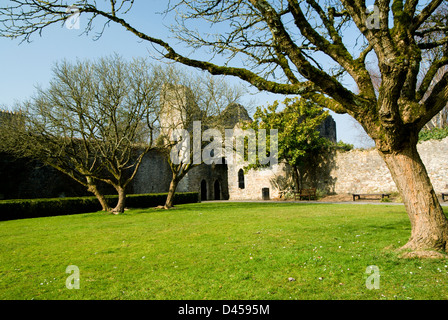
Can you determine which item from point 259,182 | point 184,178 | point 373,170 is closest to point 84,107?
point 184,178

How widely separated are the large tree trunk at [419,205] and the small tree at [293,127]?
16.2m

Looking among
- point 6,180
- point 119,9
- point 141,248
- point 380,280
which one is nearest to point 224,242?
point 141,248

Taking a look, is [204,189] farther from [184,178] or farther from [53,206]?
[53,206]

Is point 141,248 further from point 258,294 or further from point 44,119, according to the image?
point 44,119

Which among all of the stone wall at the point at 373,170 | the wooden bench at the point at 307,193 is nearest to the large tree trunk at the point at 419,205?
the stone wall at the point at 373,170

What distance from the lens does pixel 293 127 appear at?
21094 millimetres

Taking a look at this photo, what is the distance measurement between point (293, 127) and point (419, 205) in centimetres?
1678

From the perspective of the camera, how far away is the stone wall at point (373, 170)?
16.8m

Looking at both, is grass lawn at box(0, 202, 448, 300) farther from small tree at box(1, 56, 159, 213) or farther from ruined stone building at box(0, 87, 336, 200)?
ruined stone building at box(0, 87, 336, 200)

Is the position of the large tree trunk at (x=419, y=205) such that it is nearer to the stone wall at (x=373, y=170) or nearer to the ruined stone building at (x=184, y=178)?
the ruined stone building at (x=184, y=178)

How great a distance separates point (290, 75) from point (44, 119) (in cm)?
1342

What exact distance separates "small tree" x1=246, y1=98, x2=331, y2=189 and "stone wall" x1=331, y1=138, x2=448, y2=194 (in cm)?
226

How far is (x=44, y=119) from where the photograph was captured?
46.9 ft

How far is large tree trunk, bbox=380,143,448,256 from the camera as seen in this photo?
4609mm
